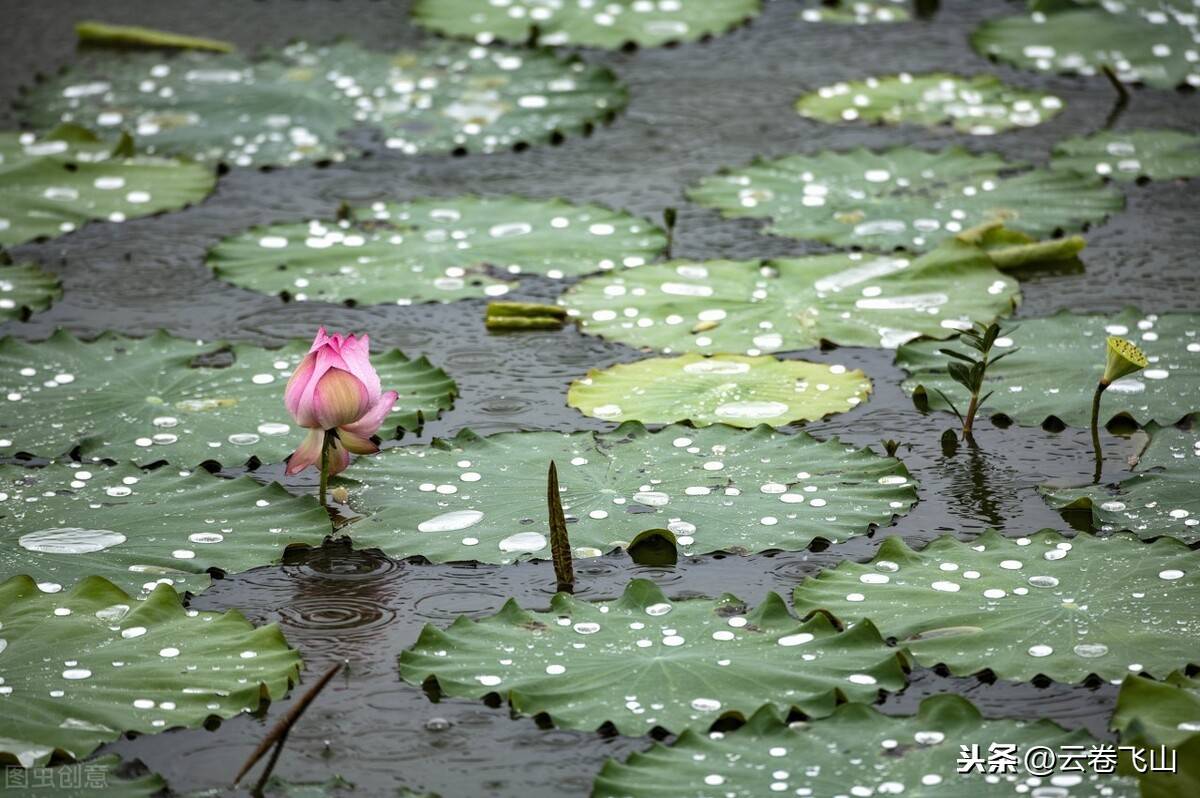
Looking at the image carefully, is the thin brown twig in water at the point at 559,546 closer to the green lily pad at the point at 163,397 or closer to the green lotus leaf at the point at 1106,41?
the green lily pad at the point at 163,397

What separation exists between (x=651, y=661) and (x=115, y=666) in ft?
2.17

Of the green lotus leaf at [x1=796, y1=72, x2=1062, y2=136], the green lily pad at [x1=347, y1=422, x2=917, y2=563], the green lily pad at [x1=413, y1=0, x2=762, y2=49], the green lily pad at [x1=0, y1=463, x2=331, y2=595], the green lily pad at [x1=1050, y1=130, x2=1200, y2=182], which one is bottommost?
the green lily pad at [x1=0, y1=463, x2=331, y2=595]

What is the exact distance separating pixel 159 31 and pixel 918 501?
134 inches

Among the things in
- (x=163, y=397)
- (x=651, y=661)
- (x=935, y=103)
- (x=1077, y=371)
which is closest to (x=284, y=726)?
(x=651, y=661)

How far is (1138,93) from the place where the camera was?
4301 mm

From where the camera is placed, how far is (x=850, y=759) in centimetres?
172

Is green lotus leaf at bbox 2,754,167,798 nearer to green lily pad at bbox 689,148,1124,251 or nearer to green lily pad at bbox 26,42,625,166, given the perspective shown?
green lily pad at bbox 689,148,1124,251

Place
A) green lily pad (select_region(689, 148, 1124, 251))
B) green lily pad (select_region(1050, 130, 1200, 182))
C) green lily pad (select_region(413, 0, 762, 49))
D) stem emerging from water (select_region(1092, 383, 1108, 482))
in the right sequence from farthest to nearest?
green lily pad (select_region(413, 0, 762, 49)) < green lily pad (select_region(1050, 130, 1200, 182)) < green lily pad (select_region(689, 148, 1124, 251)) < stem emerging from water (select_region(1092, 383, 1108, 482))

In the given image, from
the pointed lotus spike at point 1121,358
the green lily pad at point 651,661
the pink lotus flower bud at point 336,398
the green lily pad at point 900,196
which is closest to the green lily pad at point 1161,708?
the green lily pad at point 651,661

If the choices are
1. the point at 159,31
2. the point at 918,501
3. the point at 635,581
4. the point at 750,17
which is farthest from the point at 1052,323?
the point at 159,31

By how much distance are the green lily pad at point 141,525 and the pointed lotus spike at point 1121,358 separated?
1197 millimetres

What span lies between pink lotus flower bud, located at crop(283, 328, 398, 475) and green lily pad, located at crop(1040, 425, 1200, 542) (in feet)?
3.45

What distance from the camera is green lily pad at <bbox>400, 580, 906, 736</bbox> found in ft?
6.11

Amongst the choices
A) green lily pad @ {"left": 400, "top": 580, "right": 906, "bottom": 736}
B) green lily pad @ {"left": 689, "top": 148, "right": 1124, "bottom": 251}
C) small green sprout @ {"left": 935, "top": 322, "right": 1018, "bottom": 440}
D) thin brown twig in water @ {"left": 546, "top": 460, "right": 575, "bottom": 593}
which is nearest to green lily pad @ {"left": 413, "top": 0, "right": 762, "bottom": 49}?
green lily pad @ {"left": 689, "top": 148, "right": 1124, "bottom": 251}
